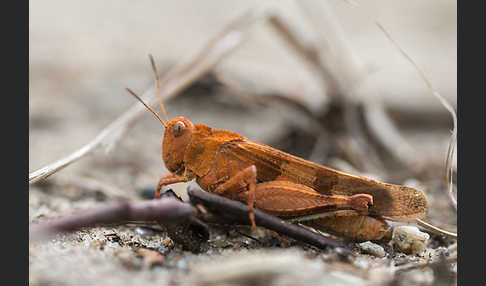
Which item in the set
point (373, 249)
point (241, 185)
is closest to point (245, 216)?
point (241, 185)

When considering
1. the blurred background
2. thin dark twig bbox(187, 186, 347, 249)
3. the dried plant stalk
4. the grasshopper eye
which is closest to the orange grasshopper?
the grasshopper eye

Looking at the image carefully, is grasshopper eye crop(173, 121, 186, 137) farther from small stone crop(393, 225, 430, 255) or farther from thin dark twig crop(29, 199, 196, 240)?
small stone crop(393, 225, 430, 255)

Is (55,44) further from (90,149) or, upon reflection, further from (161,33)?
(90,149)

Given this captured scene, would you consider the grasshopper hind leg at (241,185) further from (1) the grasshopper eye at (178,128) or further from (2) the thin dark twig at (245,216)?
(1) the grasshopper eye at (178,128)

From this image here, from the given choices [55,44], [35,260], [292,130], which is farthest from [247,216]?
[55,44]

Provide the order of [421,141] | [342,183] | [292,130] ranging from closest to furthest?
[342,183]
[292,130]
[421,141]

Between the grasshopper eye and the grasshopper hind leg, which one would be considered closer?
the grasshopper hind leg

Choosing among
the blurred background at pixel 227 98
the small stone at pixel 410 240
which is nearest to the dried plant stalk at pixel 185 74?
the blurred background at pixel 227 98
